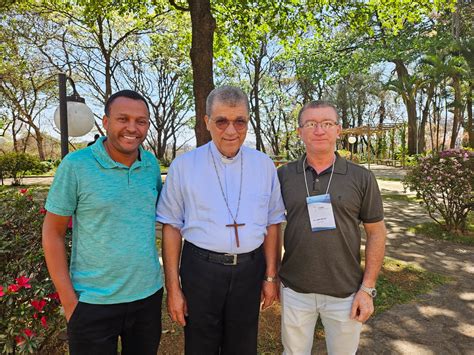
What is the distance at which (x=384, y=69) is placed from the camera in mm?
34969

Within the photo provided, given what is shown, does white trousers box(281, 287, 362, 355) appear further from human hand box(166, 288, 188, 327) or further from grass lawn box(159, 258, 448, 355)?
grass lawn box(159, 258, 448, 355)

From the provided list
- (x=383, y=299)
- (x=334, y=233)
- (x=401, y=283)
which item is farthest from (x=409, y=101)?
(x=334, y=233)

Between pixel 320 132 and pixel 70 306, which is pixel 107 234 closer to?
pixel 70 306

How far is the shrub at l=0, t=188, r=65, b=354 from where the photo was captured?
6.77ft

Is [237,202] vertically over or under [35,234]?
over

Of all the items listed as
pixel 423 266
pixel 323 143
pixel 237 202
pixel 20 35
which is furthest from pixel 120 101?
pixel 20 35

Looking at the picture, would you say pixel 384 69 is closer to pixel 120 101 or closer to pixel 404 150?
pixel 404 150

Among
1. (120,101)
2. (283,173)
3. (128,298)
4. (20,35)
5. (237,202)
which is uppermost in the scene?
(20,35)

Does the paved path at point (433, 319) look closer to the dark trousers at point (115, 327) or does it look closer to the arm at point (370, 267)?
the arm at point (370, 267)

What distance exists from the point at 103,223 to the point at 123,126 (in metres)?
0.53

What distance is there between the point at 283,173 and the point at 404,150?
89.1 ft

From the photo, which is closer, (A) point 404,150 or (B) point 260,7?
(B) point 260,7

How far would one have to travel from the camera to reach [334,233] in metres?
2.03

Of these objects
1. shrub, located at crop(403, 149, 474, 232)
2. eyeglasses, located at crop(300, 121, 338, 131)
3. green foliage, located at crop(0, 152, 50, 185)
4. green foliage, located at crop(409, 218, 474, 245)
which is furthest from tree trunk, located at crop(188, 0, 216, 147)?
green foliage, located at crop(0, 152, 50, 185)
